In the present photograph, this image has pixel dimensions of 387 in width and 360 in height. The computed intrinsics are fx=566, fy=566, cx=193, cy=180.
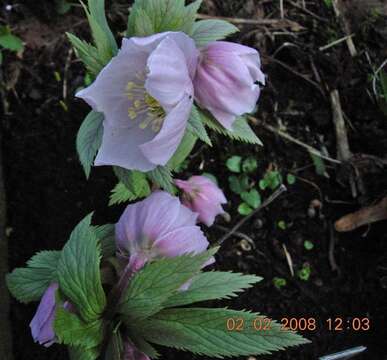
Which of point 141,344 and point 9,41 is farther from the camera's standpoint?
point 9,41

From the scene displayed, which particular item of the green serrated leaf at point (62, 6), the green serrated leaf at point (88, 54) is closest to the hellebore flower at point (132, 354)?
the green serrated leaf at point (88, 54)

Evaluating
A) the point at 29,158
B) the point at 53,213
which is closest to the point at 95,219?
the point at 53,213

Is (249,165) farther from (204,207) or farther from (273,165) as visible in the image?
(204,207)

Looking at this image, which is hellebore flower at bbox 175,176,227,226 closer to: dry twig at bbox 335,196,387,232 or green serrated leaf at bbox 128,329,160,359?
green serrated leaf at bbox 128,329,160,359

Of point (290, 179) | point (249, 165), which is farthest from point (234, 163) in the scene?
point (290, 179)
